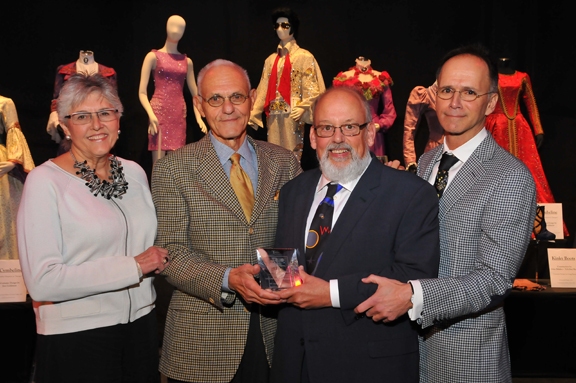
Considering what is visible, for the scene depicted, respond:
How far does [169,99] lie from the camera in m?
5.75

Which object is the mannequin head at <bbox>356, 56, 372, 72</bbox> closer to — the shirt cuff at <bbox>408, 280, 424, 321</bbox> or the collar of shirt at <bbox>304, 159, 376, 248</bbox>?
the collar of shirt at <bbox>304, 159, 376, 248</bbox>

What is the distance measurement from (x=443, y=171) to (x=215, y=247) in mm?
938

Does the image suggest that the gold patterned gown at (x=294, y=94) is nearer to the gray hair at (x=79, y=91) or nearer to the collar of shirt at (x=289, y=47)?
the collar of shirt at (x=289, y=47)

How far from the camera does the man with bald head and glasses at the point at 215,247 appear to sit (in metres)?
2.44

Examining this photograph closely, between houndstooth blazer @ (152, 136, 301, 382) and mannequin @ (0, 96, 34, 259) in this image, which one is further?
mannequin @ (0, 96, 34, 259)

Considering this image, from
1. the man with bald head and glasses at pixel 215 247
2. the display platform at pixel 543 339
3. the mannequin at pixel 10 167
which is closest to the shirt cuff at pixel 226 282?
the man with bald head and glasses at pixel 215 247

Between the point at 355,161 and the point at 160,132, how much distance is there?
144 inches

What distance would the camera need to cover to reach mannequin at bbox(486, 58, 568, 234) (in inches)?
216

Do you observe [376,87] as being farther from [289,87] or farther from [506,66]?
[506,66]

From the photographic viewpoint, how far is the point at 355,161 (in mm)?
2340

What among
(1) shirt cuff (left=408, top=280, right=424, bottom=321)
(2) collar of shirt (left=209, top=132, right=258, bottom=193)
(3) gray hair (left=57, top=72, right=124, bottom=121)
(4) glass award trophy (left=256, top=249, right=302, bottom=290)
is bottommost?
(1) shirt cuff (left=408, top=280, right=424, bottom=321)

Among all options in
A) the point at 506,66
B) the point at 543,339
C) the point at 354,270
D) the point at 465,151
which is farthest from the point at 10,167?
the point at 506,66

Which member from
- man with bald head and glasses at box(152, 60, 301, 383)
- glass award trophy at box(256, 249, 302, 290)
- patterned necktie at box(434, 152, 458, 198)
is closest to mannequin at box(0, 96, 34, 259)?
man with bald head and glasses at box(152, 60, 301, 383)

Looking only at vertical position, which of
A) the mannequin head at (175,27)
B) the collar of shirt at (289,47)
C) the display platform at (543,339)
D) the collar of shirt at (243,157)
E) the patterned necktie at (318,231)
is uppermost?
the mannequin head at (175,27)
